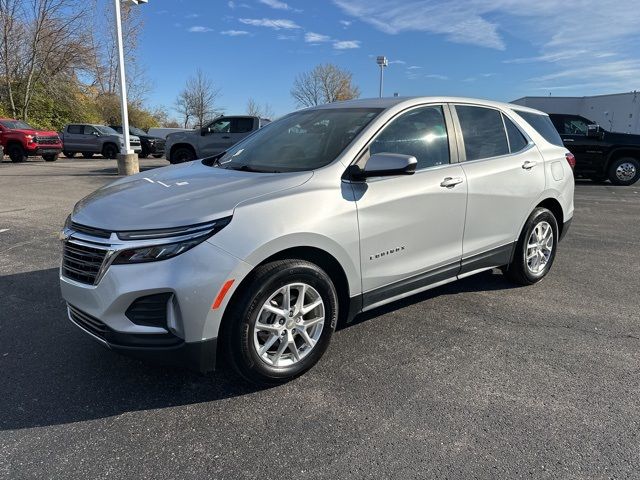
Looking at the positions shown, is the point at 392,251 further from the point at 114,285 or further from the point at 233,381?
the point at 114,285

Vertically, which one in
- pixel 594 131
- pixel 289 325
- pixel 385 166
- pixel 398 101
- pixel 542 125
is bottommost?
pixel 289 325

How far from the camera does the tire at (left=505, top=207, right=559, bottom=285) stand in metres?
4.46

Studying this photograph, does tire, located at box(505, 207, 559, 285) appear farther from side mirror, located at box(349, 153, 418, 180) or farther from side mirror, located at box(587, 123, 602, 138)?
side mirror, located at box(587, 123, 602, 138)

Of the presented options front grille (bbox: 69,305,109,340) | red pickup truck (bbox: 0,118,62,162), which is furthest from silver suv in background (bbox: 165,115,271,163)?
front grille (bbox: 69,305,109,340)

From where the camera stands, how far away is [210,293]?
8.13 ft

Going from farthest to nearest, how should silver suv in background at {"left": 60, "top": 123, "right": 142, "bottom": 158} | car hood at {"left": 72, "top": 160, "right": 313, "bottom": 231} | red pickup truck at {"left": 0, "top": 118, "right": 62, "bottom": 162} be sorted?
silver suv in background at {"left": 60, "top": 123, "right": 142, "bottom": 158} < red pickup truck at {"left": 0, "top": 118, "right": 62, "bottom": 162} < car hood at {"left": 72, "top": 160, "right": 313, "bottom": 231}

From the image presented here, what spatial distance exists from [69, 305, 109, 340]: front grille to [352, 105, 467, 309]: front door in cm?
161

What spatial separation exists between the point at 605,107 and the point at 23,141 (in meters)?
52.3

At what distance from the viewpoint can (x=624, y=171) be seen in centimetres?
1380

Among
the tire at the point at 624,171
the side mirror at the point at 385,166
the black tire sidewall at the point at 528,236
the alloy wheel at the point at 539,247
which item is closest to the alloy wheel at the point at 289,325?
the side mirror at the point at 385,166

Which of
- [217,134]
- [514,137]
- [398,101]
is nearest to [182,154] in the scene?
[217,134]

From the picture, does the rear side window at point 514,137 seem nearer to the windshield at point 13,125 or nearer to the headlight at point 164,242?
the headlight at point 164,242

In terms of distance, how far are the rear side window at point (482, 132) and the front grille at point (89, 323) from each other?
2987 millimetres

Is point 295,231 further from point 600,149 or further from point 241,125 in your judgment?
point 600,149
